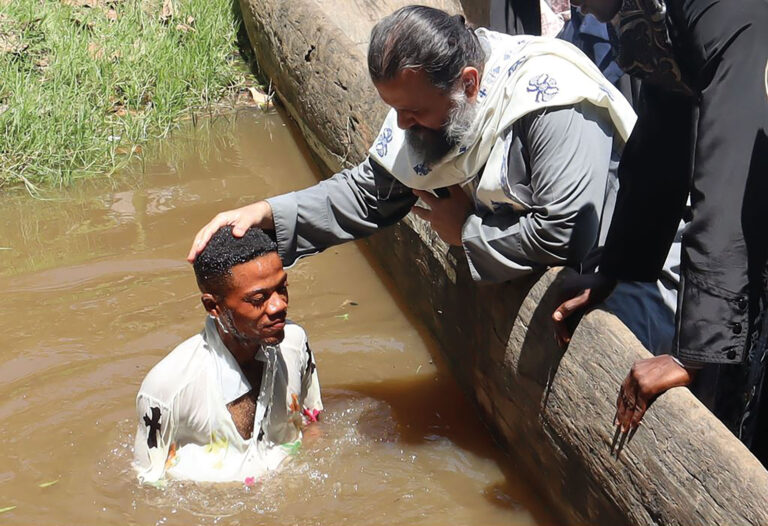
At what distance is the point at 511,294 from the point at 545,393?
0.38 meters

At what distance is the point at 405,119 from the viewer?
3.18m

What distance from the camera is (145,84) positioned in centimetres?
672

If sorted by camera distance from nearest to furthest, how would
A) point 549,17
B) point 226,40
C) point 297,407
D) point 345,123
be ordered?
point 297,407
point 345,123
point 549,17
point 226,40

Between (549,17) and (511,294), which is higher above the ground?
(549,17)

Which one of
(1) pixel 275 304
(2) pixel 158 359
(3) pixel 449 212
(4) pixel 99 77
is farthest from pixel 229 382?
(4) pixel 99 77

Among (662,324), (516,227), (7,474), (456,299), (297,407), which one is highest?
(516,227)

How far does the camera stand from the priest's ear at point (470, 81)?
3.10 metres

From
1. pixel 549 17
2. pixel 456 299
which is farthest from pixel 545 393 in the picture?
pixel 549 17

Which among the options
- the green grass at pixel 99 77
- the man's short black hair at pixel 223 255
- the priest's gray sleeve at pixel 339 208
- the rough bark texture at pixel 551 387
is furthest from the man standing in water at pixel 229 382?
the green grass at pixel 99 77

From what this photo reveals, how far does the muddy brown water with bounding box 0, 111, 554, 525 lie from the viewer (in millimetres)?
3391

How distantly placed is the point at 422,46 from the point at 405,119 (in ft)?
0.92

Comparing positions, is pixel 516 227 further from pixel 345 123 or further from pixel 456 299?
pixel 345 123

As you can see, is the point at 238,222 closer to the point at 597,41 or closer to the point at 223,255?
the point at 223,255

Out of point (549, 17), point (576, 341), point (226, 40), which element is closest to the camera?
point (576, 341)
